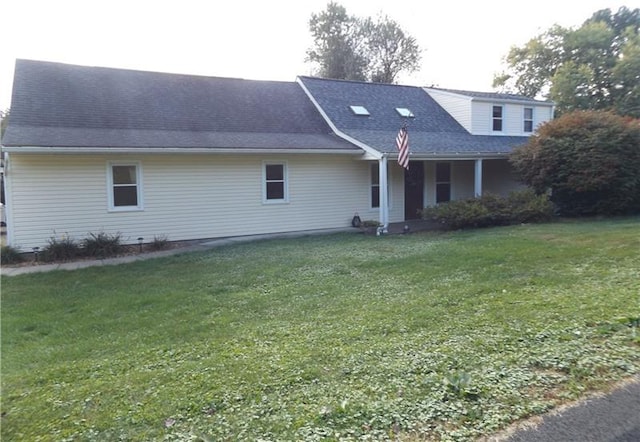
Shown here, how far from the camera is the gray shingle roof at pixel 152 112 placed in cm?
1130

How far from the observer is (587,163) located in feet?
45.1

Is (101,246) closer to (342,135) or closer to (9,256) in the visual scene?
(9,256)

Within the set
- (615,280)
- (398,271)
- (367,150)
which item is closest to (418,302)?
(398,271)

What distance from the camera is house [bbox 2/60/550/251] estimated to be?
35.2 ft

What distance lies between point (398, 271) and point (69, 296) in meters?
5.04

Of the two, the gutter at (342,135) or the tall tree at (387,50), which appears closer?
the gutter at (342,135)

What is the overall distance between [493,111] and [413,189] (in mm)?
5714

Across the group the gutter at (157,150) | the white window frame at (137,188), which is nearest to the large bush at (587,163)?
the gutter at (157,150)

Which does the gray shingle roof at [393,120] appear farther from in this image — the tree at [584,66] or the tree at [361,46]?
the tree at [361,46]

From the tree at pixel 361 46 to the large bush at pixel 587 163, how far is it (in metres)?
22.0

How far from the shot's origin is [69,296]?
6762 millimetres

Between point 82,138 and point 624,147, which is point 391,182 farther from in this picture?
point 82,138

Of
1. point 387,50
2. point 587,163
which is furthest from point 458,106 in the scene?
point 387,50

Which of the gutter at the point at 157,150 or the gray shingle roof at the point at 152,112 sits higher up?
the gray shingle roof at the point at 152,112
